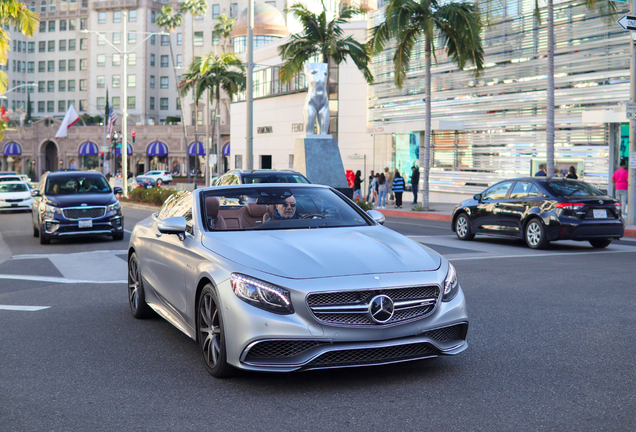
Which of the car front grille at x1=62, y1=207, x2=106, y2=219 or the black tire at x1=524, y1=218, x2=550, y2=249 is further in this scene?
the car front grille at x1=62, y1=207, x2=106, y2=219

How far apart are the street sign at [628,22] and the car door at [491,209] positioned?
582cm

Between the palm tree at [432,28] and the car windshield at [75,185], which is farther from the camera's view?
the palm tree at [432,28]

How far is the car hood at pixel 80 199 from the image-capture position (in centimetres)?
1681

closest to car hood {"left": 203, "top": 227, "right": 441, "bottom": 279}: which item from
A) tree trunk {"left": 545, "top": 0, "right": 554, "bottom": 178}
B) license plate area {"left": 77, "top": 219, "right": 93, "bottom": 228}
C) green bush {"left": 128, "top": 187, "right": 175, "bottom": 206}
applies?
license plate area {"left": 77, "top": 219, "right": 93, "bottom": 228}

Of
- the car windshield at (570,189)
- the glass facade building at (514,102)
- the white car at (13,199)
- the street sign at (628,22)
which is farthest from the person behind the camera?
the white car at (13,199)

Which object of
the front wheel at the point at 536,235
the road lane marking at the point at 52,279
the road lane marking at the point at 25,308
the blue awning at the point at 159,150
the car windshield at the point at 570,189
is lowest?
the road lane marking at the point at 25,308

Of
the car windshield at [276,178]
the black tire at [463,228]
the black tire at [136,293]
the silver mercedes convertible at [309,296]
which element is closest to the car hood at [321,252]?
the silver mercedes convertible at [309,296]

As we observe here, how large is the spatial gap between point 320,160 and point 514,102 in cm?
949

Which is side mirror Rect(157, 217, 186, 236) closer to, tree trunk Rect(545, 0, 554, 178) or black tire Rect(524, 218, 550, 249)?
black tire Rect(524, 218, 550, 249)

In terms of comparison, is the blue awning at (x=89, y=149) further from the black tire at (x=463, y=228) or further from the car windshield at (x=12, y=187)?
the black tire at (x=463, y=228)

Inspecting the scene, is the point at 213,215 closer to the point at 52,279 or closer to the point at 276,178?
the point at 52,279

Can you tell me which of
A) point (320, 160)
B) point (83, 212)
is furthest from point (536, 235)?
point (320, 160)

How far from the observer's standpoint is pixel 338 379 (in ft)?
17.7

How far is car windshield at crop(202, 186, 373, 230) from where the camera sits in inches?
255
